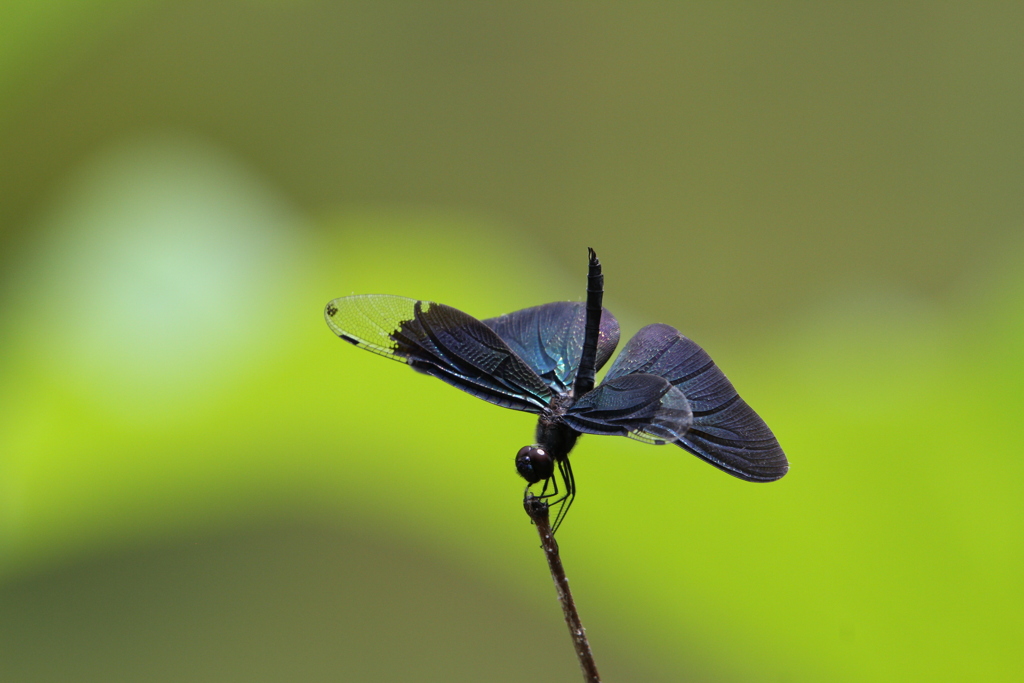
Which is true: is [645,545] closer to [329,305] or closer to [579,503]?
[579,503]

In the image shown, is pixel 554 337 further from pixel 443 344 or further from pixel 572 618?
pixel 572 618

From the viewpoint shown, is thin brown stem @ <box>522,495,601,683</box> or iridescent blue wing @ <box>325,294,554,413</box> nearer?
thin brown stem @ <box>522,495,601,683</box>

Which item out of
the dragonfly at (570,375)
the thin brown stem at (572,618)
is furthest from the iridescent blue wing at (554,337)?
the thin brown stem at (572,618)

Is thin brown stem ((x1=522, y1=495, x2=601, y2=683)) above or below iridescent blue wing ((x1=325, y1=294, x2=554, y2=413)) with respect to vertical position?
below

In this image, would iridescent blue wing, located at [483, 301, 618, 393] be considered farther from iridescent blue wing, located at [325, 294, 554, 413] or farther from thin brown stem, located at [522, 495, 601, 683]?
thin brown stem, located at [522, 495, 601, 683]

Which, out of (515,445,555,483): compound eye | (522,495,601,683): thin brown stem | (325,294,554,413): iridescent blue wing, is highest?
(325,294,554,413): iridescent blue wing

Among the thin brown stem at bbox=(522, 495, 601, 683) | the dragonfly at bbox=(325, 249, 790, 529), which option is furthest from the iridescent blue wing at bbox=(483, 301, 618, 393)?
the thin brown stem at bbox=(522, 495, 601, 683)
